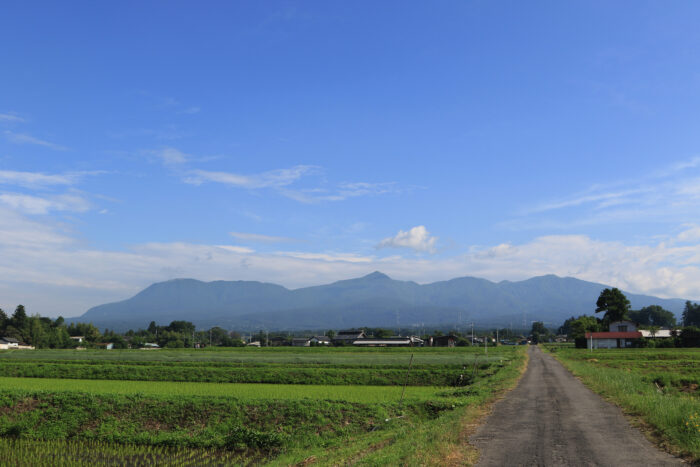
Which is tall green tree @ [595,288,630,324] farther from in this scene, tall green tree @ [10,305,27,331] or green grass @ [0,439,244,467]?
tall green tree @ [10,305,27,331]

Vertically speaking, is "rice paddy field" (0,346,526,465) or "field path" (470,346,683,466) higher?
"field path" (470,346,683,466)

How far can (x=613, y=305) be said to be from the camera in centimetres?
12125

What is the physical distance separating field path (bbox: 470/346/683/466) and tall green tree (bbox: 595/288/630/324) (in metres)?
111

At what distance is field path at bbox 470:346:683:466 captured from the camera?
42.1 feet

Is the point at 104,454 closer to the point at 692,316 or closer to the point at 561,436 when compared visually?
the point at 561,436

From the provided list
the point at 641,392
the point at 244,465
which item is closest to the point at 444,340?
the point at 641,392

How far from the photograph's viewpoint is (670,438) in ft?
47.4

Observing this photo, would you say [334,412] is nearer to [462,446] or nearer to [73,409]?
[462,446]

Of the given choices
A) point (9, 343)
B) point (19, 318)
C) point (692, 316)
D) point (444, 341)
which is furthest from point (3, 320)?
point (692, 316)

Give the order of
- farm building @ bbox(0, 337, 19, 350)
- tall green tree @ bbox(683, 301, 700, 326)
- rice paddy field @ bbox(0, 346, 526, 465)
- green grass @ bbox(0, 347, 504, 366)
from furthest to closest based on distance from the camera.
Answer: tall green tree @ bbox(683, 301, 700, 326) → farm building @ bbox(0, 337, 19, 350) → green grass @ bbox(0, 347, 504, 366) → rice paddy field @ bbox(0, 346, 526, 465)

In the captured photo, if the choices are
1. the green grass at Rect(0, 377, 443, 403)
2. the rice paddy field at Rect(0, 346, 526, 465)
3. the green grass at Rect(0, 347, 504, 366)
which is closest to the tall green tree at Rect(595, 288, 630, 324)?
the green grass at Rect(0, 347, 504, 366)

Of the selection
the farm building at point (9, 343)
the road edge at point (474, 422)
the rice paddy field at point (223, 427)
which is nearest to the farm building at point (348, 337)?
the farm building at point (9, 343)

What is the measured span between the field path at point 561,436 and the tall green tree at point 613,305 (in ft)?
363

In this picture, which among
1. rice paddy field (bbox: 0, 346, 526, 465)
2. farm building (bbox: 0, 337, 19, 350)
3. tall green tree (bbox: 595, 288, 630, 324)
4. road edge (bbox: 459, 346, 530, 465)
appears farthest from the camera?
tall green tree (bbox: 595, 288, 630, 324)
